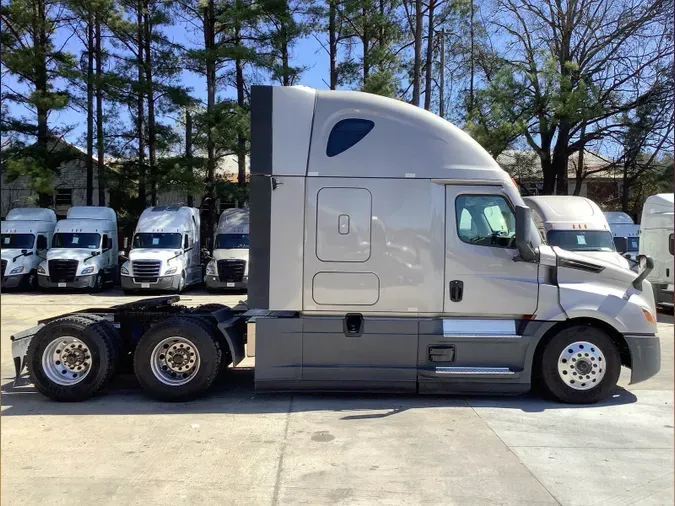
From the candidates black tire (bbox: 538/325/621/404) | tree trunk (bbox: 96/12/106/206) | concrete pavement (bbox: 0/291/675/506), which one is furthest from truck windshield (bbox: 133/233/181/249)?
black tire (bbox: 538/325/621/404)

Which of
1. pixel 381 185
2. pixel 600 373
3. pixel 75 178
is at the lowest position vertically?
pixel 600 373

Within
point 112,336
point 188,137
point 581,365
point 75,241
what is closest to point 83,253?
point 75,241

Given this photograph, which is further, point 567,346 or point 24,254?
point 24,254

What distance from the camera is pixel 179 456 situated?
15.4ft

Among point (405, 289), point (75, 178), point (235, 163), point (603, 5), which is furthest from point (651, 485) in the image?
point (75, 178)

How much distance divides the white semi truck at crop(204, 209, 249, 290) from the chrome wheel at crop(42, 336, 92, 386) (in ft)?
40.6

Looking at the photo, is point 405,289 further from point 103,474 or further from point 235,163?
point 235,163

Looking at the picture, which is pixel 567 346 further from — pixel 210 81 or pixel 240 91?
pixel 210 81

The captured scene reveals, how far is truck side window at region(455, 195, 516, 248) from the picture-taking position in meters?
6.16

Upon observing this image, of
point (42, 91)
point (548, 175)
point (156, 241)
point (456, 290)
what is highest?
point (42, 91)

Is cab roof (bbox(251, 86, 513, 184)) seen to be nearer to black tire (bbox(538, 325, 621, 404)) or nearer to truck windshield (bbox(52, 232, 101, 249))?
black tire (bbox(538, 325, 621, 404))

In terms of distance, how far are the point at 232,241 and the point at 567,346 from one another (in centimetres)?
1554

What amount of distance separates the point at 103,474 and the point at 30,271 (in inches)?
743

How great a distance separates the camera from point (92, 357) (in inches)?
244
